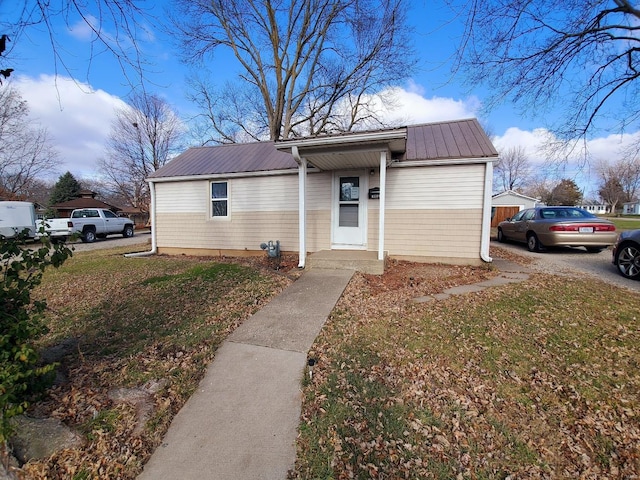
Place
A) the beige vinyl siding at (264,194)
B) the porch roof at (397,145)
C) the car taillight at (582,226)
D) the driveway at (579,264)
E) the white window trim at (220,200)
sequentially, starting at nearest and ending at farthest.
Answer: the porch roof at (397,145) → the driveway at (579,264) → the car taillight at (582,226) → the beige vinyl siding at (264,194) → the white window trim at (220,200)

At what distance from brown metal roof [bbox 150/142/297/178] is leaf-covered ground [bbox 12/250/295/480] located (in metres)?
3.42

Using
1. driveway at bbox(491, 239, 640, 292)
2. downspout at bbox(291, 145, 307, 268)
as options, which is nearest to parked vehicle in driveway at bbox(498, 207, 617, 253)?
driveway at bbox(491, 239, 640, 292)

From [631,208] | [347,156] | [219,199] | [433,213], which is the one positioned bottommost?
[433,213]

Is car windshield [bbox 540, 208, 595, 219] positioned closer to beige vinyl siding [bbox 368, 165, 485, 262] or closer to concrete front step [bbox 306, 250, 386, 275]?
beige vinyl siding [bbox 368, 165, 485, 262]

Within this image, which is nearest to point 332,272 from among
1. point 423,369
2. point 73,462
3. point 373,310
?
point 373,310

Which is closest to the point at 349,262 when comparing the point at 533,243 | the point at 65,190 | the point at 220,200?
the point at 220,200

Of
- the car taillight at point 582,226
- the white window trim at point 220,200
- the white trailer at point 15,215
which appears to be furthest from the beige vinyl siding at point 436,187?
the white trailer at point 15,215

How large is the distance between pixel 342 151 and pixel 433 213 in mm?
2879

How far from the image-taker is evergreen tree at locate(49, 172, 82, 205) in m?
37.3

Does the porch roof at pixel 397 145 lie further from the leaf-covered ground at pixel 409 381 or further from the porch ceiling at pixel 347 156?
the leaf-covered ground at pixel 409 381

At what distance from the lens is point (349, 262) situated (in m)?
6.23

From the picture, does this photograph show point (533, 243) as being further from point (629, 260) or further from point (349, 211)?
point (349, 211)

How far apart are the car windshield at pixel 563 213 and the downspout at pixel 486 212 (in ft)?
12.9

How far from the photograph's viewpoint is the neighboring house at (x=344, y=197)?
6527 millimetres
